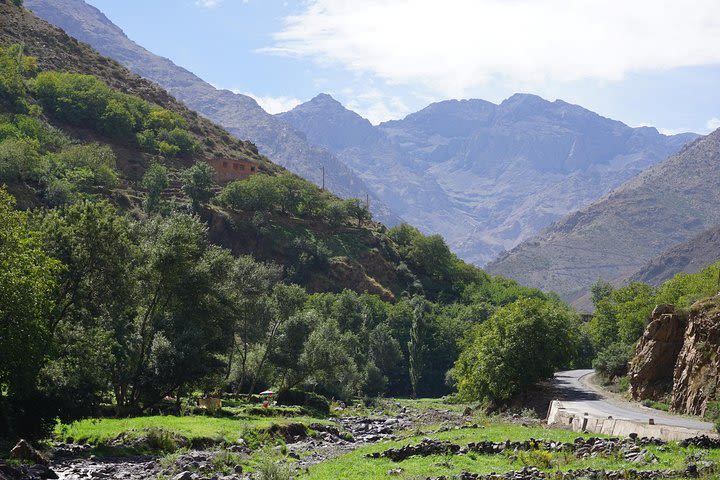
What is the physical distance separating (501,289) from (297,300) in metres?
96.7

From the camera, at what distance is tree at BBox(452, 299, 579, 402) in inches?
2172

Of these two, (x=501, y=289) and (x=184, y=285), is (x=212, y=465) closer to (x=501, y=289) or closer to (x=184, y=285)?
(x=184, y=285)

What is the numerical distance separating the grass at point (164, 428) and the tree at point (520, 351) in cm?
1868

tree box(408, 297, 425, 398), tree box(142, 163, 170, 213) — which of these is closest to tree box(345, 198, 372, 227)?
tree box(142, 163, 170, 213)

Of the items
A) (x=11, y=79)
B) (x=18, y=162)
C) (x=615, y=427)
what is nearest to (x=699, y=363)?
(x=615, y=427)

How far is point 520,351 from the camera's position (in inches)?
2176

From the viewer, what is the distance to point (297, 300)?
74.2 meters

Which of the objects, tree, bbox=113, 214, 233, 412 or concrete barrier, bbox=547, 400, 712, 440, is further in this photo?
tree, bbox=113, 214, 233, 412

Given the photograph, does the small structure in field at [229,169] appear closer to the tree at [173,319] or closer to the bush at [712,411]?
the tree at [173,319]

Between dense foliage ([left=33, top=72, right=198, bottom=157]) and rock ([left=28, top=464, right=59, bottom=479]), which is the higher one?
dense foliage ([left=33, top=72, right=198, bottom=157])

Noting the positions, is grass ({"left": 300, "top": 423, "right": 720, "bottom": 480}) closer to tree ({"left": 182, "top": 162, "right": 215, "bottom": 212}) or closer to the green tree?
tree ({"left": 182, "top": 162, "right": 215, "bottom": 212})

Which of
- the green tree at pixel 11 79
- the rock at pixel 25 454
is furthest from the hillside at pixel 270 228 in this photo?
the rock at pixel 25 454

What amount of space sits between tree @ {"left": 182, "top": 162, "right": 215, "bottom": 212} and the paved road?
288 feet

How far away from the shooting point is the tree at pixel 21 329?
3023cm
